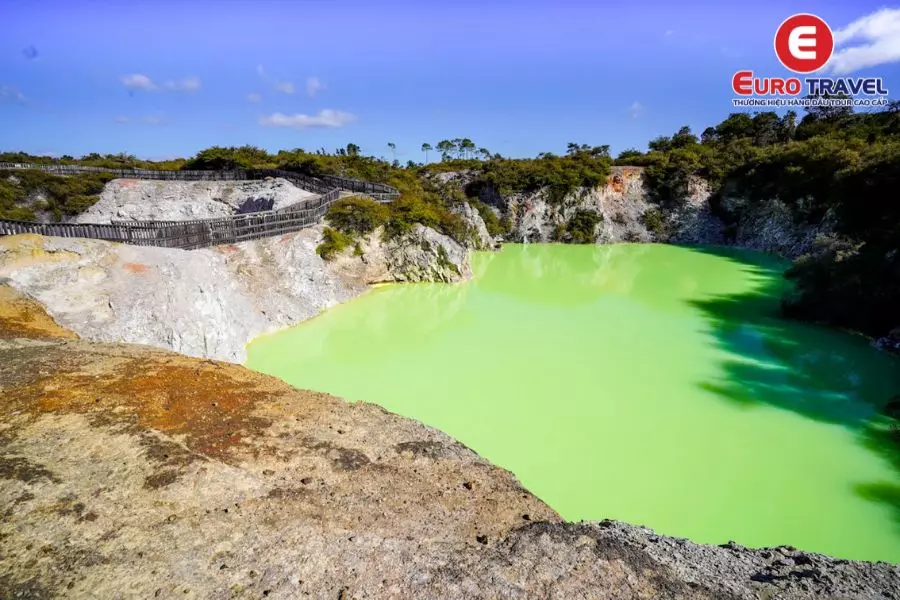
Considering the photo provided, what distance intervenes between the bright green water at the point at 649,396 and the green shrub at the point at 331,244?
316cm

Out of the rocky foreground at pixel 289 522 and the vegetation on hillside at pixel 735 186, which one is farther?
the vegetation on hillside at pixel 735 186

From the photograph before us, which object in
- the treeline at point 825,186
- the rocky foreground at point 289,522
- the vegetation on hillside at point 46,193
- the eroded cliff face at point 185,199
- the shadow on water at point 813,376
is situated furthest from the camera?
the vegetation on hillside at point 46,193

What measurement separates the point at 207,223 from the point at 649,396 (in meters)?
18.2

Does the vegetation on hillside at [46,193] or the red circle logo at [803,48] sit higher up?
the red circle logo at [803,48]

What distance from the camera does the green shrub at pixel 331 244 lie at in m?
24.3

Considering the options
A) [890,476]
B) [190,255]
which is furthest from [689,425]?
[190,255]

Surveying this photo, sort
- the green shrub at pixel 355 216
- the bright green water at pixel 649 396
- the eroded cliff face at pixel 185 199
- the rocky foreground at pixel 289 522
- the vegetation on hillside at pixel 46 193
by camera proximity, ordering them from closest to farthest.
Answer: the rocky foreground at pixel 289 522
the bright green water at pixel 649 396
the green shrub at pixel 355 216
the eroded cliff face at pixel 185 199
the vegetation on hillside at pixel 46 193

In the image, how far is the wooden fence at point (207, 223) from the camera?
1612cm

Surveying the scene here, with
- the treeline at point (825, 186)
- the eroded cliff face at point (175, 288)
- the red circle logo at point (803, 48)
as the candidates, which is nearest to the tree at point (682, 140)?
the treeline at point (825, 186)

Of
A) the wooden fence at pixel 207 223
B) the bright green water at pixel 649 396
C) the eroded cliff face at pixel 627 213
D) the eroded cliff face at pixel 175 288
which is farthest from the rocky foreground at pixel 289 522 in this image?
the eroded cliff face at pixel 627 213

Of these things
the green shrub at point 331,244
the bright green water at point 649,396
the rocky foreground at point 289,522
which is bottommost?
the bright green water at point 649,396

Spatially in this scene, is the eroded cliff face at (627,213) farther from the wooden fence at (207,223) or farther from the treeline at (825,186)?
the wooden fence at (207,223)

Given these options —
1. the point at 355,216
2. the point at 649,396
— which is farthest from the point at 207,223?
the point at 649,396

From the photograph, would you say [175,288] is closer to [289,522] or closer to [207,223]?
[207,223]
